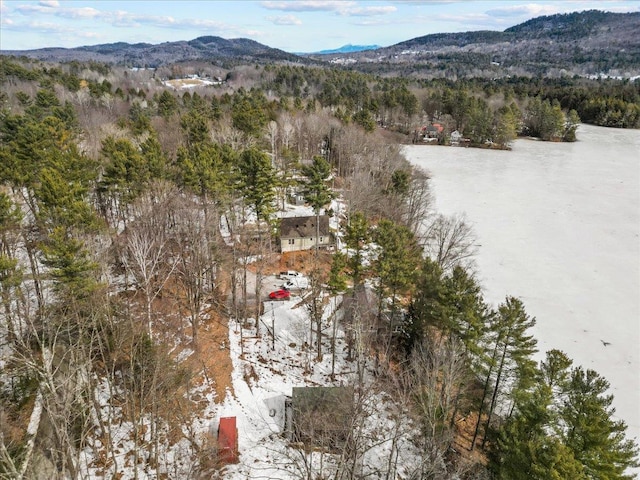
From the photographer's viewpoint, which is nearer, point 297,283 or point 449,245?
point 449,245

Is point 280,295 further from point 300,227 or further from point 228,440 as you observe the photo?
point 228,440

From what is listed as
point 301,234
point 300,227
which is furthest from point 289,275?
point 300,227

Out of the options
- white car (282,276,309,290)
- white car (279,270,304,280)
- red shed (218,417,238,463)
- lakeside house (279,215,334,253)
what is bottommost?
red shed (218,417,238,463)

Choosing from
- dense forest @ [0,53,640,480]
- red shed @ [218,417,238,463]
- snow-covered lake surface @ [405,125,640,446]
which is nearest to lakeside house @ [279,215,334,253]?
dense forest @ [0,53,640,480]

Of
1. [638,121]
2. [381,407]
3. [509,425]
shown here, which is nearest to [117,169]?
[381,407]

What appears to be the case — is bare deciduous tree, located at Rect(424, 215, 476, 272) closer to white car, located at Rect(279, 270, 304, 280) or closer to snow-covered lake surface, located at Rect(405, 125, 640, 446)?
snow-covered lake surface, located at Rect(405, 125, 640, 446)

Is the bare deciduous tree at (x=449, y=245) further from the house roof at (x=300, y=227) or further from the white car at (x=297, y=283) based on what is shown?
the white car at (x=297, y=283)
